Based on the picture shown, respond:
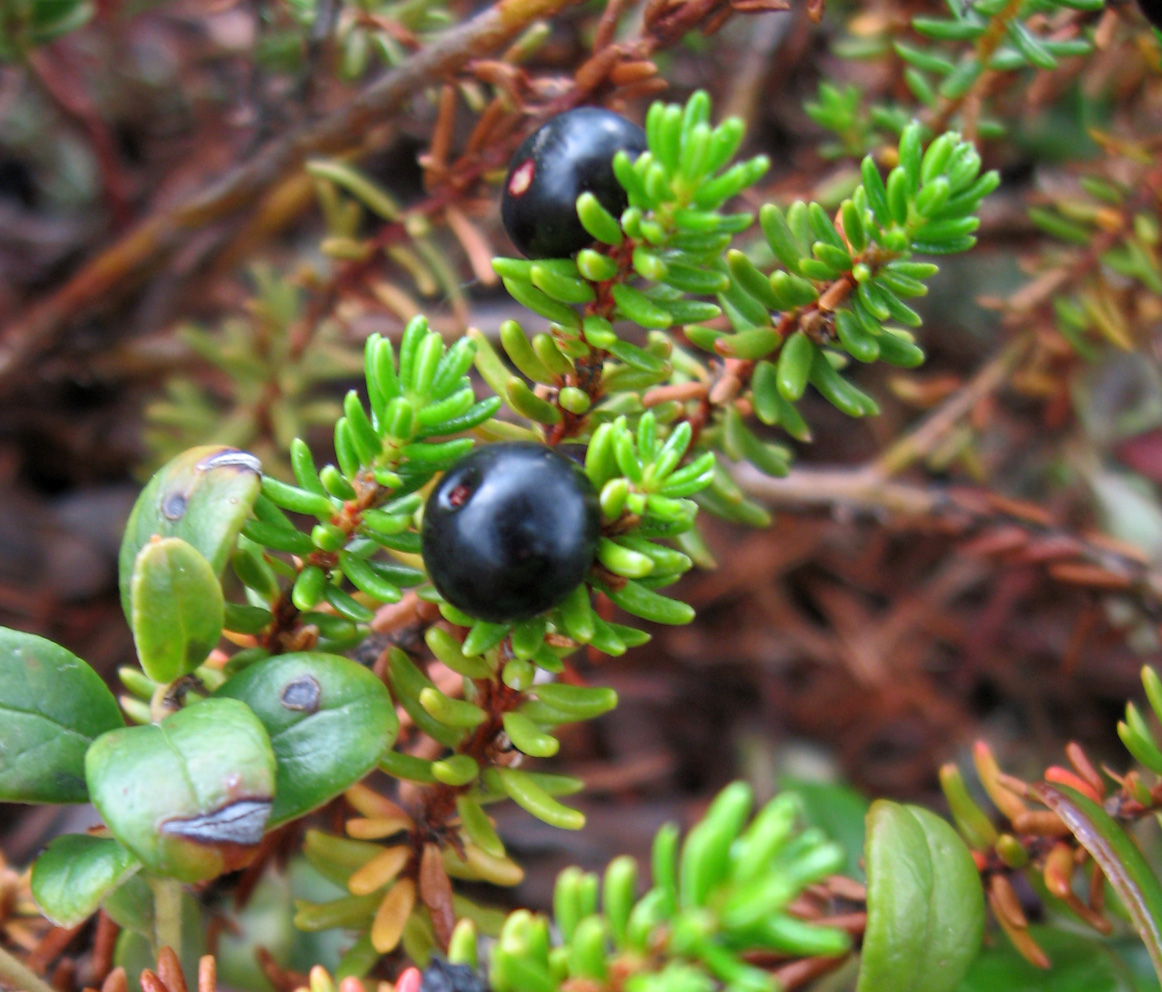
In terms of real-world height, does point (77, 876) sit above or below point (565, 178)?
below

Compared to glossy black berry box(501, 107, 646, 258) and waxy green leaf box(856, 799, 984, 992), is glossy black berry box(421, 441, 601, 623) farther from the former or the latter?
waxy green leaf box(856, 799, 984, 992)

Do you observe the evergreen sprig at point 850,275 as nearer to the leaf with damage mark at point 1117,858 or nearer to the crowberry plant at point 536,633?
the crowberry plant at point 536,633

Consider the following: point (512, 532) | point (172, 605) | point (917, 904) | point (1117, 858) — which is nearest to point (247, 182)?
point (172, 605)

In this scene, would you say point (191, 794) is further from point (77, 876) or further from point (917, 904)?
point (917, 904)

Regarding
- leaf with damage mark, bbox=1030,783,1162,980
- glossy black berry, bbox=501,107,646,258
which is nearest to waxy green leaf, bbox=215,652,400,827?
glossy black berry, bbox=501,107,646,258

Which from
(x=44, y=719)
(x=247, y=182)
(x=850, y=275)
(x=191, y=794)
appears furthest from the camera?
(x=247, y=182)

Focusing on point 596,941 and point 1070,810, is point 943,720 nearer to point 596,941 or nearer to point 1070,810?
point 1070,810

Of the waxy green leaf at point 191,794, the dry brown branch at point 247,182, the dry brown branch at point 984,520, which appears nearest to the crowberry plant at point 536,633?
the waxy green leaf at point 191,794
